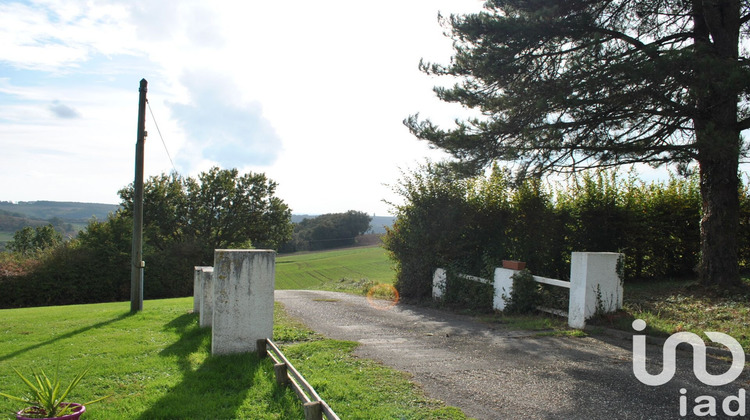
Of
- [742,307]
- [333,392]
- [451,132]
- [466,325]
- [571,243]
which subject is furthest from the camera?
[571,243]

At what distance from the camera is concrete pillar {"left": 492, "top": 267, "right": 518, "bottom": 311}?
992cm

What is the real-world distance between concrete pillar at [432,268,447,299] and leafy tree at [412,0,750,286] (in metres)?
3.09

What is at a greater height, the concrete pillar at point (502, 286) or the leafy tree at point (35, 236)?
the concrete pillar at point (502, 286)

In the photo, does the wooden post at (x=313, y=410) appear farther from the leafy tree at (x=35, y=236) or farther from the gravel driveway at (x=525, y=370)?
the leafy tree at (x=35, y=236)

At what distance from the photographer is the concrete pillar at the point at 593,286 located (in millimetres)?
7871

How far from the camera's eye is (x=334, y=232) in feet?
265

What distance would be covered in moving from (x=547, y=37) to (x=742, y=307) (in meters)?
6.39

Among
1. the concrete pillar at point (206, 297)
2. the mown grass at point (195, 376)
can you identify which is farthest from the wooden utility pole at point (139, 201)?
the concrete pillar at point (206, 297)

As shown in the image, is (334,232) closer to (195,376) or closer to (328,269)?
(328,269)

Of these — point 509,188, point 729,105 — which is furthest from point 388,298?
point 729,105

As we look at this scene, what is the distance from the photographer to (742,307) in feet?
26.5

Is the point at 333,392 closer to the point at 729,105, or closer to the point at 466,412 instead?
the point at 466,412

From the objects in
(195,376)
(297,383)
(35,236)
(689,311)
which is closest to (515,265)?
(689,311)

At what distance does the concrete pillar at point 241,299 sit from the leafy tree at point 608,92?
242 inches
